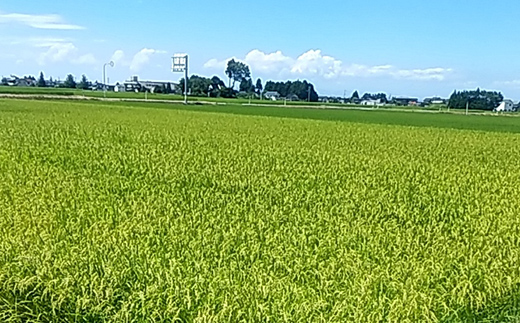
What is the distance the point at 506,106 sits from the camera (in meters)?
96.3

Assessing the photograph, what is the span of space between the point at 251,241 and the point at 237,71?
11989cm

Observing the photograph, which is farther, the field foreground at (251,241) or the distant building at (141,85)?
the distant building at (141,85)

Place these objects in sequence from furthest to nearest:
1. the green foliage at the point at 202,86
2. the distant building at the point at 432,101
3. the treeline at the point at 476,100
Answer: the distant building at the point at 432,101 < the green foliage at the point at 202,86 < the treeline at the point at 476,100

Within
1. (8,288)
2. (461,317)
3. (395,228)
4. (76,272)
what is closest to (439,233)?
(395,228)

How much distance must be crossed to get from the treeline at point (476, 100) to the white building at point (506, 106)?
0.62 meters

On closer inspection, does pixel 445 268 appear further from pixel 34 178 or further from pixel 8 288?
pixel 34 178

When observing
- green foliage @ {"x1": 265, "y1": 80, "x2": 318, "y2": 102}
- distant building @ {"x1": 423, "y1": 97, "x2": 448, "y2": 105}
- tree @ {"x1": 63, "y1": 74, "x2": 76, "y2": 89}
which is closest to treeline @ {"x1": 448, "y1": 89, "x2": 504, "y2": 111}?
distant building @ {"x1": 423, "y1": 97, "x2": 448, "y2": 105}

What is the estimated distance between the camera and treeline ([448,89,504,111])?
91375 mm

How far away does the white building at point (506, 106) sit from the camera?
305 ft

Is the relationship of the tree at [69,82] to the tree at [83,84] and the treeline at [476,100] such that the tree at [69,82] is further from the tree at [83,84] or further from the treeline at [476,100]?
the treeline at [476,100]

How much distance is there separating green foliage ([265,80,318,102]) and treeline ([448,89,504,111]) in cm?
3228

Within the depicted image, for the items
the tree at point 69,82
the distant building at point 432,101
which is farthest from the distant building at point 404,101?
the tree at point 69,82

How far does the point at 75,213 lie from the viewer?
22.9 ft

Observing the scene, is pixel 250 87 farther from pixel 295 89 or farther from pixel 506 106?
pixel 506 106
